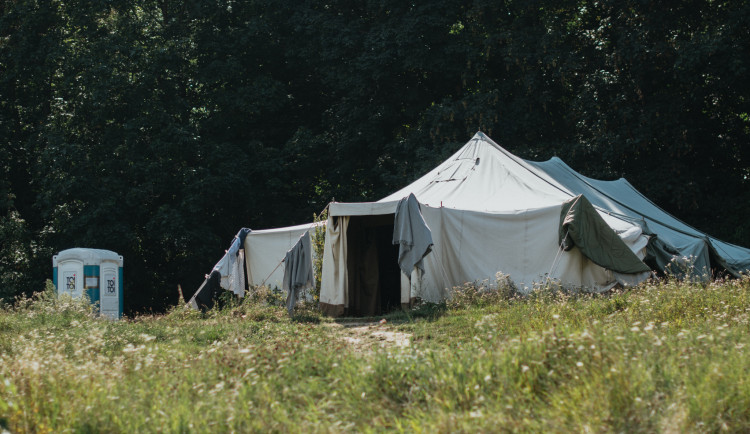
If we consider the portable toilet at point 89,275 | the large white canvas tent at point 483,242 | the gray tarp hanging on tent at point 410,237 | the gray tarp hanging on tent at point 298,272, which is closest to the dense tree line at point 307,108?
the large white canvas tent at point 483,242

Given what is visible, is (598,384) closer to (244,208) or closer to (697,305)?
(697,305)

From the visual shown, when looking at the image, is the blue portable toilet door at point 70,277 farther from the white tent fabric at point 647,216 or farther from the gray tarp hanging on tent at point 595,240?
the white tent fabric at point 647,216

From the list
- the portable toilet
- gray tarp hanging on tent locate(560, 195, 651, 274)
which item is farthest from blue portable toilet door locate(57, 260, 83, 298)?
gray tarp hanging on tent locate(560, 195, 651, 274)

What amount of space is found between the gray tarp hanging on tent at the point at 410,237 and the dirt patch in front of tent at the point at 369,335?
1.35 meters

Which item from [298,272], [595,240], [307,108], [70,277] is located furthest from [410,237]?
[307,108]

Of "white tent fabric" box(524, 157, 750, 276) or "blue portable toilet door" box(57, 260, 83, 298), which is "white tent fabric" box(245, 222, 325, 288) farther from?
"white tent fabric" box(524, 157, 750, 276)

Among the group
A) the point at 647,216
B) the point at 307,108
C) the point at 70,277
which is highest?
the point at 307,108

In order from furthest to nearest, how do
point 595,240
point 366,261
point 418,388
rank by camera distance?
point 366,261 → point 595,240 → point 418,388

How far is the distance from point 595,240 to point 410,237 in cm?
300

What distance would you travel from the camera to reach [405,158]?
23.2 metres

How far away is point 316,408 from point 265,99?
65.1ft

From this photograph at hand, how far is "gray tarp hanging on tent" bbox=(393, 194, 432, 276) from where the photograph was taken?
12.0m

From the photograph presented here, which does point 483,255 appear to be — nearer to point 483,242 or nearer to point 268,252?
point 483,242

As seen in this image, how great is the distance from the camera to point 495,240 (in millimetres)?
13422
